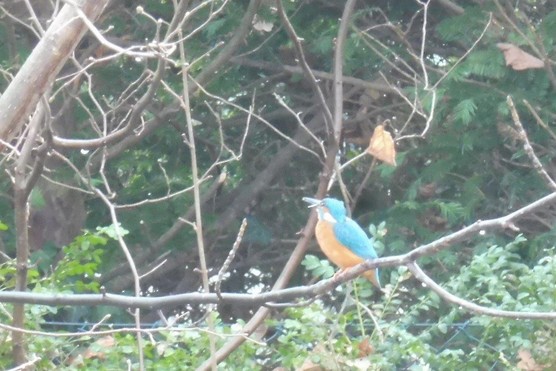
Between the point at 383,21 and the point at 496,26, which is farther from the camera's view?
the point at 383,21

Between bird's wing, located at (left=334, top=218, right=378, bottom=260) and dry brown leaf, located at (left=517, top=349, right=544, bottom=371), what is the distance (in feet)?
2.01

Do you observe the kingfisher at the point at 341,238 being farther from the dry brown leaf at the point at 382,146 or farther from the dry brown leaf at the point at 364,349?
the dry brown leaf at the point at 382,146

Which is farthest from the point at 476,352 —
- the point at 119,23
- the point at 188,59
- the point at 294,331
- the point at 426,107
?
the point at 119,23

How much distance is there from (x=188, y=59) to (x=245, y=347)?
1439 millimetres

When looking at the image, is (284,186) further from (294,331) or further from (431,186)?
(294,331)

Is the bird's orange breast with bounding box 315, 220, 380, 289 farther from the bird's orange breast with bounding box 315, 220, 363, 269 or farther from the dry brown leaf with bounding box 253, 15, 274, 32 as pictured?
the dry brown leaf with bounding box 253, 15, 274, 32

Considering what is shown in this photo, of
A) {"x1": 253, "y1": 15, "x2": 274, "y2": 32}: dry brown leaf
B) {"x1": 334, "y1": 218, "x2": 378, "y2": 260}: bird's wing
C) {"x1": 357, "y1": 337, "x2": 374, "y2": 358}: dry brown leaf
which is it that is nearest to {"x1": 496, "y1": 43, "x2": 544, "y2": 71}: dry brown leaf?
{"x1": 253, "y1": 15, "x2": 274, "y2": 32}: dry brown leaf

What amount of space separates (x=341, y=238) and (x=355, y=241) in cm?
5

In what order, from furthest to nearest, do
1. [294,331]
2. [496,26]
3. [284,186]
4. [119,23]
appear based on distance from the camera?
[284,186]
[119,23]
[496,26]
[294,331]

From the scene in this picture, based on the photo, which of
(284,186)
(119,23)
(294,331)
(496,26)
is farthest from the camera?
(284,186)

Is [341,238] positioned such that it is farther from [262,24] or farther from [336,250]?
[262,24]

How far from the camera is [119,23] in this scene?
5109 millimetres

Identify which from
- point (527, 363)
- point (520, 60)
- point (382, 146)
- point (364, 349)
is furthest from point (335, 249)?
point (520, 60)

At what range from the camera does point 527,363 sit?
146 inches
